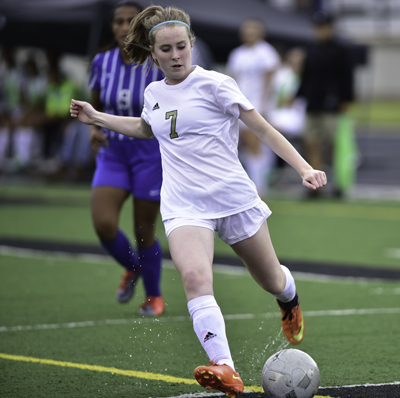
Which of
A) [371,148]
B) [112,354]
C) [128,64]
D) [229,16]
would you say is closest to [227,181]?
[112,354]

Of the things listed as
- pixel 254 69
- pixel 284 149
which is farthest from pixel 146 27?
pixel 254 69

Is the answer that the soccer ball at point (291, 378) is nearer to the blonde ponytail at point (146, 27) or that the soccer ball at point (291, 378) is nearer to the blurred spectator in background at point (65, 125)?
the blonde ponytail at point (146, 27)

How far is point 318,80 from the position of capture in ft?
42.9

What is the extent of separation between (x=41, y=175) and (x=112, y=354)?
12741mm

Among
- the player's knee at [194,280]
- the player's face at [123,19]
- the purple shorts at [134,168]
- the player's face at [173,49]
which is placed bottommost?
the player's knee at [194,280]

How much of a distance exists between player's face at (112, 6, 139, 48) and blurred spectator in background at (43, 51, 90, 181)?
1032 centimetres

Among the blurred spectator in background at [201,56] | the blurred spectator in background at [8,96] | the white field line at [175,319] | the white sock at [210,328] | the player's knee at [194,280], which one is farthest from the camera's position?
the blurred spectator in background at [8,96]

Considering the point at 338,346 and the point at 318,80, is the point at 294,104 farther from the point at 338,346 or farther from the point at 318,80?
the point at 338,346

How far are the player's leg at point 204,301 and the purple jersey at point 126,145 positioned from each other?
5.72 feet

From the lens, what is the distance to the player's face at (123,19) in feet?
18.9

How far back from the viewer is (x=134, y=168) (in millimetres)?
5852

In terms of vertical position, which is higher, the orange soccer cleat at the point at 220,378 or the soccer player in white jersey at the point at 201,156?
the soccer player in white jersey at the point at 201,156

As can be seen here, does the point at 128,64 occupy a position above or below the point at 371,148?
above

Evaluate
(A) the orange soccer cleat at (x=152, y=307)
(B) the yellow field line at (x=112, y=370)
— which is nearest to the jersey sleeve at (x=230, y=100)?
(B) the yellow field line at (x=112, y=370)
